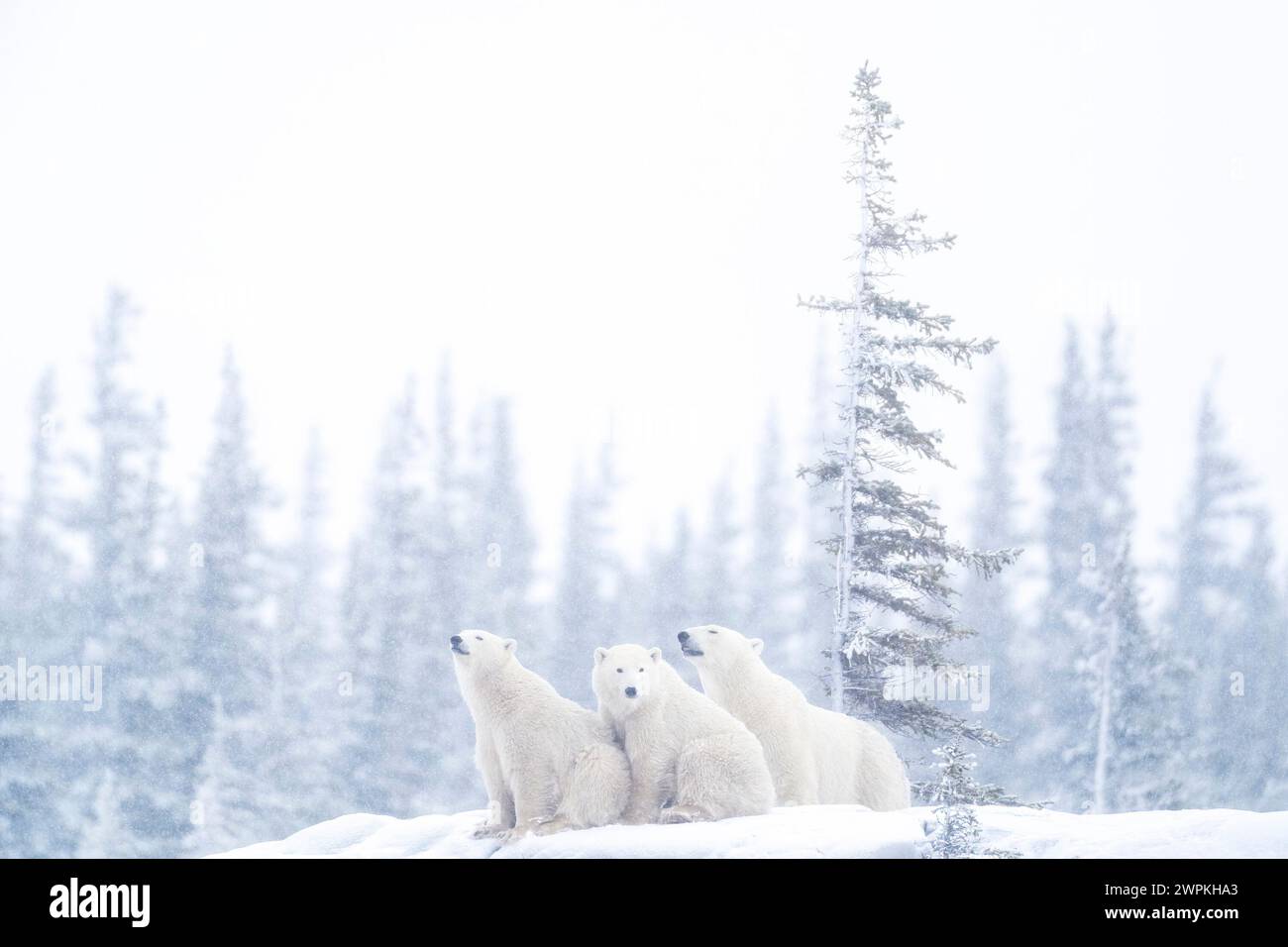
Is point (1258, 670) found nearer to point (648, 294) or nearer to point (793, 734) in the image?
point (793, 734)

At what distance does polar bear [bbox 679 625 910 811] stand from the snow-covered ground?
0.79 m

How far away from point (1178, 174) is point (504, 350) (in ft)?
157

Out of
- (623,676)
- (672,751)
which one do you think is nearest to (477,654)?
(623,676)

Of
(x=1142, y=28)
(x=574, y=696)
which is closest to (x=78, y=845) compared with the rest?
(x=574, y=696)

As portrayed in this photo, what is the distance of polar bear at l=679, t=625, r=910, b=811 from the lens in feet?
31.4

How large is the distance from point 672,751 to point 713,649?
4.42ft

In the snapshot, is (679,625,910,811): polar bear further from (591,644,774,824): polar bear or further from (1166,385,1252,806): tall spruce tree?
(1166,385,1252,806): tall spruce tree

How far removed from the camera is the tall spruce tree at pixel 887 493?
12562 mm

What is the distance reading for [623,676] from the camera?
859 cm

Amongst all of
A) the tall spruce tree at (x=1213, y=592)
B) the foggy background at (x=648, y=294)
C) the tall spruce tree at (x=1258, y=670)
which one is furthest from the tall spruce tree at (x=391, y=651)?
the tall spruce tree at (x=1258, y=670)

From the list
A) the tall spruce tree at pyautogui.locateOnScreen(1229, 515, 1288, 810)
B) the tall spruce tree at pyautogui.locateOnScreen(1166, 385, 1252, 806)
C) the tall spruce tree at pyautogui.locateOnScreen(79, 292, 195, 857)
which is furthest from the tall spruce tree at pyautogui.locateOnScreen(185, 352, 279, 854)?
the tall spruce tree at pyautogui.locateOnScreen(1229, 515, 1288, 810)

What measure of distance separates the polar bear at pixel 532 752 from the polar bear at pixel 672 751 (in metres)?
0.16

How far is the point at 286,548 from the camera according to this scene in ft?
89.4
